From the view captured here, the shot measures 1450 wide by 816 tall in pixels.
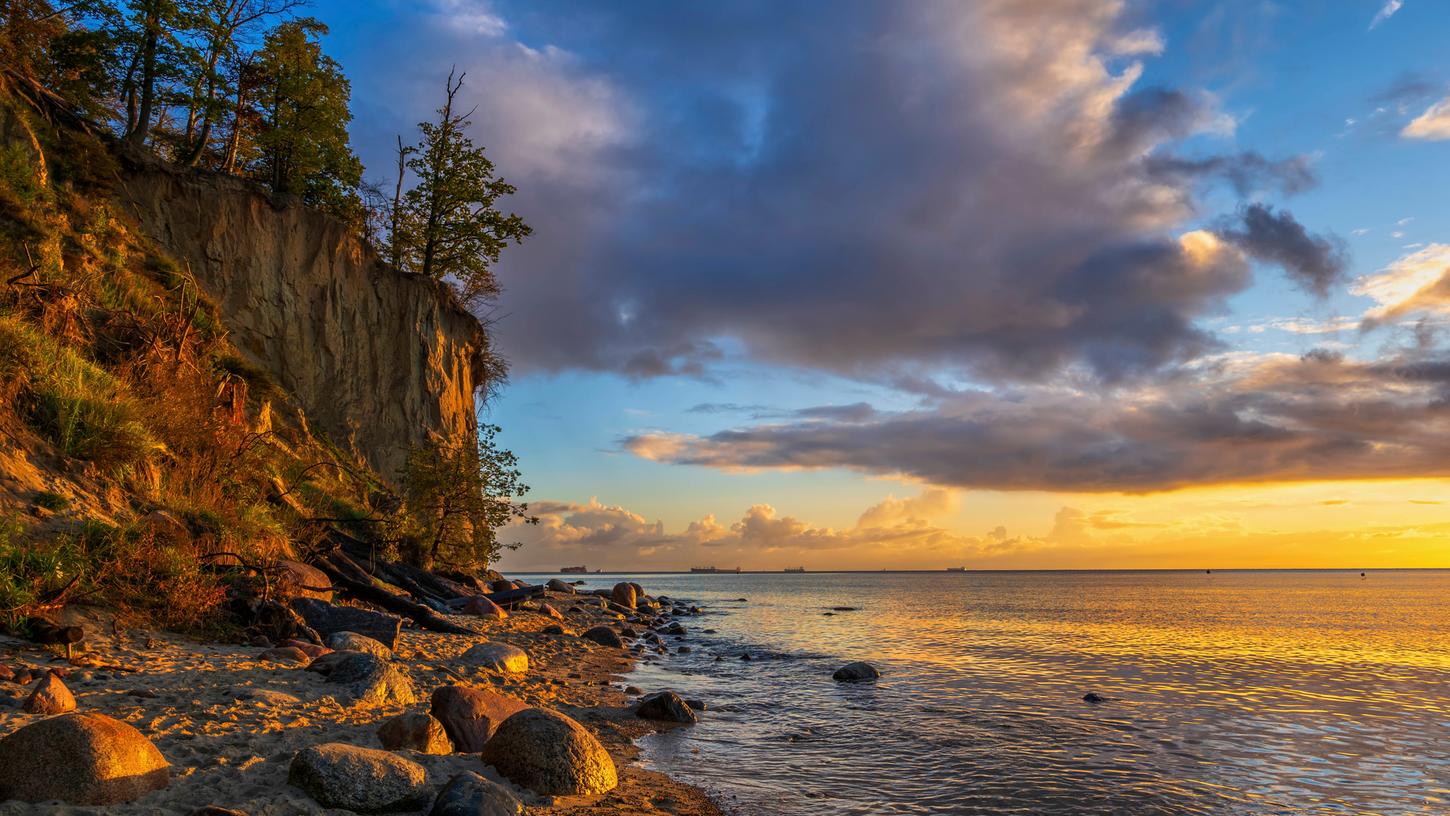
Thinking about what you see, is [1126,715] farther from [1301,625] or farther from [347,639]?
[1301,625]

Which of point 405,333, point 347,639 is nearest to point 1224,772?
point 347,639

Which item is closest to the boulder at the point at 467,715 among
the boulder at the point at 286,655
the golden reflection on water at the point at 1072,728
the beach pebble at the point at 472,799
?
the beach pebble at the point at 472,799

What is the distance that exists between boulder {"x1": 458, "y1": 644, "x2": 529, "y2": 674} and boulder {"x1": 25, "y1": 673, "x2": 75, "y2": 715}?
7.78 metres

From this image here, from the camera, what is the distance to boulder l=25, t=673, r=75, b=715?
6.07 m

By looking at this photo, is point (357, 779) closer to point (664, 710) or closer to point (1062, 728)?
point (664, 710)

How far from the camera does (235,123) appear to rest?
3003cm

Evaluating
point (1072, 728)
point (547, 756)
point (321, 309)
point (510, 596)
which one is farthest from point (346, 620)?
point (321, 309)

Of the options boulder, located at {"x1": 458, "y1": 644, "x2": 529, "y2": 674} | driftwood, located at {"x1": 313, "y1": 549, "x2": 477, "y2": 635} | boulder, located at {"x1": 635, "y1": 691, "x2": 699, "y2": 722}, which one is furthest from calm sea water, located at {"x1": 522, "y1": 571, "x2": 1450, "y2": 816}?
driftwood, located at {"x1": 313, "y1": 549, "x2": 477, "y2": 635}

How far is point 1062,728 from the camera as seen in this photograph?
14.0 meters

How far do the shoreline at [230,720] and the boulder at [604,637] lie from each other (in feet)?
41.0

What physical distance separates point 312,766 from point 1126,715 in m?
15.6

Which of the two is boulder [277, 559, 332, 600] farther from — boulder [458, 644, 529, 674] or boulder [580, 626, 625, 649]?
boulder [580, 626, 625, 649]

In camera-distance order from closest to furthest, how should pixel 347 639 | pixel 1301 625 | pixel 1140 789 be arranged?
pixel 1140 789
pixel 347 639
pixel 1301 625

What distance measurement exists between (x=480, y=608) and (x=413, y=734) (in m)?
15.8
